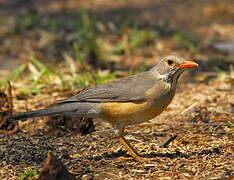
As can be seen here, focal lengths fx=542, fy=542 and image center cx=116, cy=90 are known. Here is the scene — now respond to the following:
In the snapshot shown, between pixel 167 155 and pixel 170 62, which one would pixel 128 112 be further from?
pixel 170 62

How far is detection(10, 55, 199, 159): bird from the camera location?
5.26 metres

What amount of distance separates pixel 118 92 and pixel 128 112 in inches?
10.4

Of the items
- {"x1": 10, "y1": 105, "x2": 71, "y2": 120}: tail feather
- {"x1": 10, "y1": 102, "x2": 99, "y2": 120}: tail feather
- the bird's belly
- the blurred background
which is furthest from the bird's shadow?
A: the blurred background

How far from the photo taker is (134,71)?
26.7ft

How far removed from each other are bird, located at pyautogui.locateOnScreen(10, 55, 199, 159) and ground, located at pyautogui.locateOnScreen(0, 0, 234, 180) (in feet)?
1.25

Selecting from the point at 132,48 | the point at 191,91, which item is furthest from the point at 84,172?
the point at 132,48

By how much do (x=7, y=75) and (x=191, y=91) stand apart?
3047mm

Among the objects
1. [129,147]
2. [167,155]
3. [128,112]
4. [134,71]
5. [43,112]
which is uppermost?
[43,112]

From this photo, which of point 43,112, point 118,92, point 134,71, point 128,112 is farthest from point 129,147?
point 134,71

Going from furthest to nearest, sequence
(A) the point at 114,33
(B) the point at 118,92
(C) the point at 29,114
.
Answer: (A) the point at 114,33 → (B) the point at 118,92 → (C) the point at 29,114

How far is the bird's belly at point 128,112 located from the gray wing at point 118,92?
6 cm

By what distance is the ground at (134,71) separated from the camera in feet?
16.4

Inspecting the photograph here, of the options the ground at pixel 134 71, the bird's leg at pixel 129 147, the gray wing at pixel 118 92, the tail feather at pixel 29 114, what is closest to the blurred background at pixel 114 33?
the ground at pixel 134 71

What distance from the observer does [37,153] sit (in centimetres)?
533
